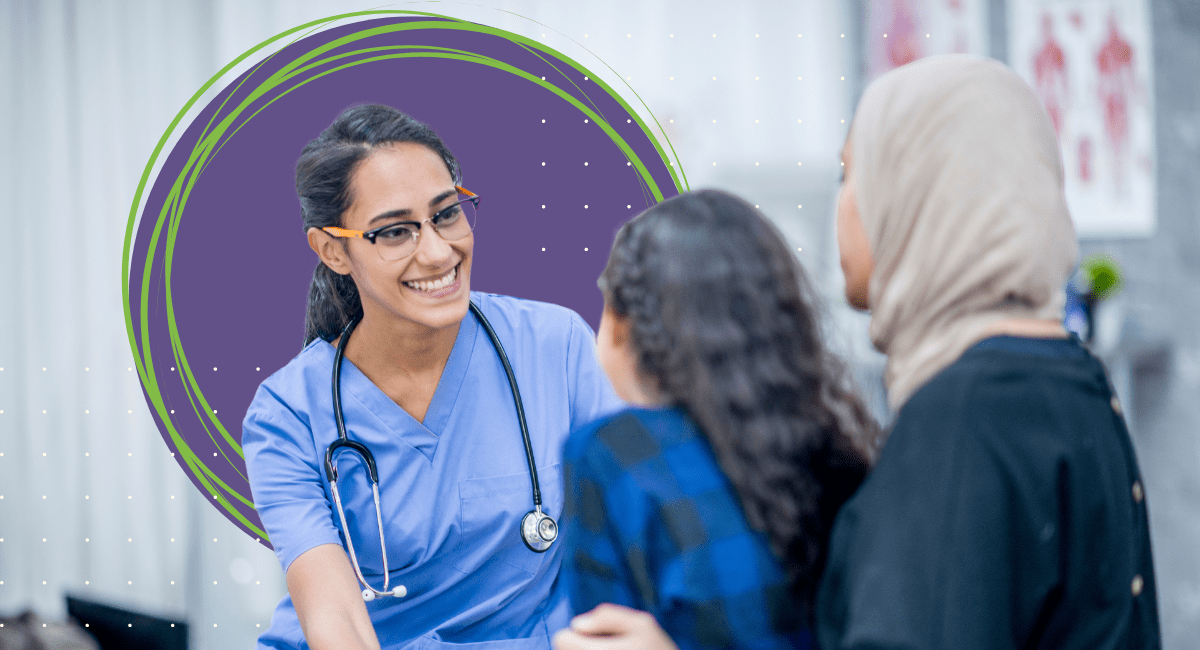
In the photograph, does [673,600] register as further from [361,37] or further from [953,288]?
[361,37]

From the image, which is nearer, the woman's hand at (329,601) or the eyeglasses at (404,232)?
the woman's hand at (329,601)

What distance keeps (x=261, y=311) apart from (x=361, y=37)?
1.96 feet

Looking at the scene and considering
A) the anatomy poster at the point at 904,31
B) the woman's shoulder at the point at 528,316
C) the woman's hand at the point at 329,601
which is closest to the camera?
the woman's hand at the point at 329,601

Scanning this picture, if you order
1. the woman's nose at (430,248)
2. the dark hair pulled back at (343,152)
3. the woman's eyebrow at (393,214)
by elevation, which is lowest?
the woman's nose at (430,248)

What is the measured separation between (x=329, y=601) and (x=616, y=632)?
0.56 meters

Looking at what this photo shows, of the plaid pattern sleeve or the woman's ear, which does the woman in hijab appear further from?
the woman's ear

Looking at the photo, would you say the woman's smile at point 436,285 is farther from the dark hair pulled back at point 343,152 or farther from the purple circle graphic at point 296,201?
the purple circle graphic at point 296,201

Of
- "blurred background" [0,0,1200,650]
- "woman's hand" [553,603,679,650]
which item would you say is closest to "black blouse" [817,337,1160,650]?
"woman's hand" [553,603,679,650]

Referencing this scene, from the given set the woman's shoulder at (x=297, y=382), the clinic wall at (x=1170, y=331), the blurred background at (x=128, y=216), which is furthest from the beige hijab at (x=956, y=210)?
the clinic wall at (x=1170, y=331)

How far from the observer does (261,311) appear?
1.75 m

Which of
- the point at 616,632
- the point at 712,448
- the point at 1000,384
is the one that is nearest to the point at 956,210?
the point at 1000,384

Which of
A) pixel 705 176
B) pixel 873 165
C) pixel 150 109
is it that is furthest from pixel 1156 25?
pixel 150 109

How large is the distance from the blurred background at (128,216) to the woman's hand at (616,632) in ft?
4.47

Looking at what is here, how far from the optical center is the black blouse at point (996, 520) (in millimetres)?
589
